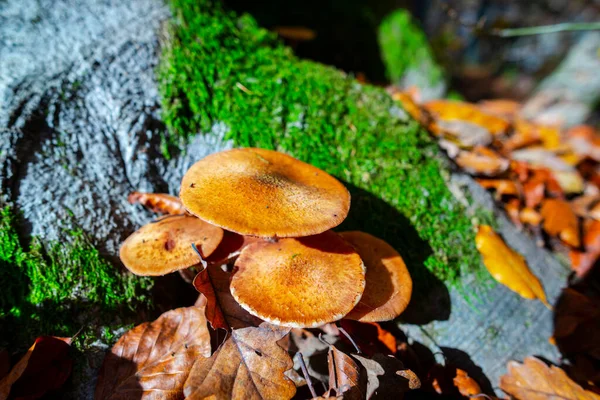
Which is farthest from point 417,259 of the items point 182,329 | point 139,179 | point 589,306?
point 139,179

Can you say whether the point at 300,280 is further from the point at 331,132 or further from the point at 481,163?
the point at 481,163

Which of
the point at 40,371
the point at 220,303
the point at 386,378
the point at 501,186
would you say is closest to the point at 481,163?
the point at 501,186

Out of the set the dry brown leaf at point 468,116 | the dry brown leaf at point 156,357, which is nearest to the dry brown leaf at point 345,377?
the dry brown leaf at point 156,357

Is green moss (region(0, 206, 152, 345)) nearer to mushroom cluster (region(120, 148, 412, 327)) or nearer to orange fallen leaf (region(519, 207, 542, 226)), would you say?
mushroom cluster (region(120, 148, 412, 327))

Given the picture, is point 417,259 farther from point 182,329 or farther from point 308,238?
point 182,329

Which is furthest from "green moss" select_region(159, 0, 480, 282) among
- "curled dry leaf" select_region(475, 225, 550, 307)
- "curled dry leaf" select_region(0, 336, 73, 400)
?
"curled dry leaf" select_region(0, 336, 73, 400)

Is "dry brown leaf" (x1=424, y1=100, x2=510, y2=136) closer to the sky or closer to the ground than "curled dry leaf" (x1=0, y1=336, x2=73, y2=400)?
closer to the sky

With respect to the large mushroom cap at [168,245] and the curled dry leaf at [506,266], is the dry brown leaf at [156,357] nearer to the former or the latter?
the large mushroom cap at [168,245]
